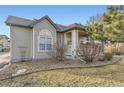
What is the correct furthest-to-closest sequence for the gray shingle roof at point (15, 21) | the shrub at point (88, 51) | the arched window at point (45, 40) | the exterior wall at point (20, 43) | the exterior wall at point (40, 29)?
1. the arched window at point (45, 40)
2. the exterior wall at point (40, 29)
3. the exterior wall at point (20, 43)
4. the gray shingle roof at point (15, 21)
5. the shrub at point (88, 51)

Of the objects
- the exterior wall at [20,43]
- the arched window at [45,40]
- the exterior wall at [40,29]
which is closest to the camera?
the exterior wall at [20,43]

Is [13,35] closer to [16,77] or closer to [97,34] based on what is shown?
[16,77]

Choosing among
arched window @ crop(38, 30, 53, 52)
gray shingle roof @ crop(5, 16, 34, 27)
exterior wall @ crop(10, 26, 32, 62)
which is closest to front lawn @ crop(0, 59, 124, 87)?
exterior wall @ crop(10, 26, 32, 62)

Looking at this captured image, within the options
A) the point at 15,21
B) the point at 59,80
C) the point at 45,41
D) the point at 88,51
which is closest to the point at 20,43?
the point at 15,21

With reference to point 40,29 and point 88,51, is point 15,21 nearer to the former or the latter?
point 40,29

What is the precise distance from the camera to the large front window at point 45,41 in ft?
35.8

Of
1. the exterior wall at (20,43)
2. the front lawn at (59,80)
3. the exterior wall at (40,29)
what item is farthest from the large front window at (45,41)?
the front lawn at (59,80)

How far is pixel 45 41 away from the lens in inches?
439

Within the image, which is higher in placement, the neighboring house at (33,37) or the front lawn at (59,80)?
the neighboring house at (33,37)

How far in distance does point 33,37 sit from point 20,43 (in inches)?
38.0

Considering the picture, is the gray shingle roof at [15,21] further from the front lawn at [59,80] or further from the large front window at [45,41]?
the front lawn at [59,80]

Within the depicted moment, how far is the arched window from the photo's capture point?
1088 centimetres

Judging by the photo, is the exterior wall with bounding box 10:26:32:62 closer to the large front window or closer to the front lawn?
the large front window
